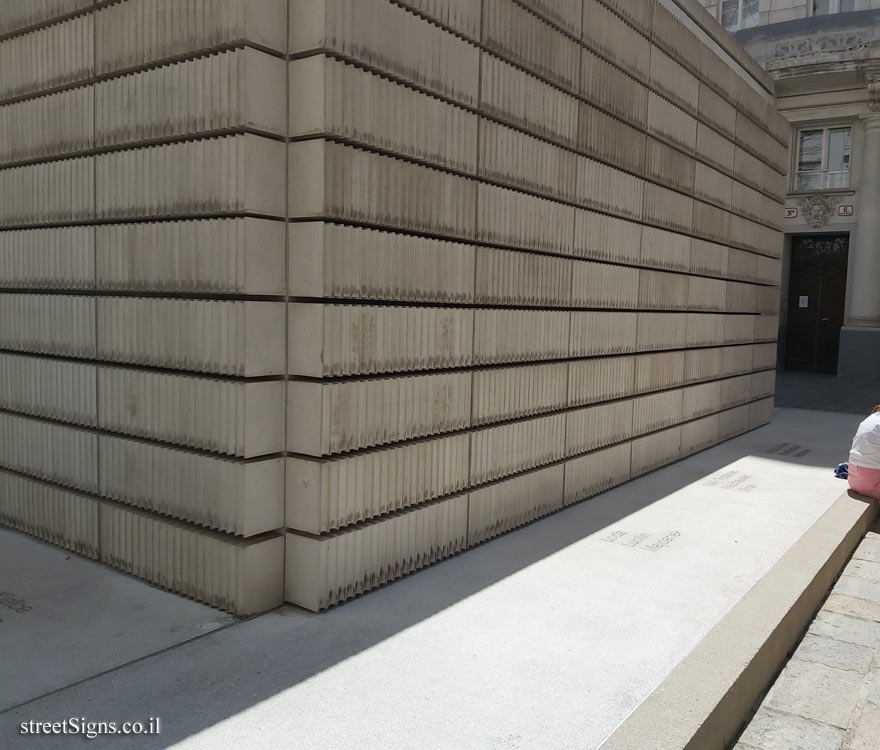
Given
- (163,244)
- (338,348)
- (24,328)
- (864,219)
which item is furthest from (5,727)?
(864,219)

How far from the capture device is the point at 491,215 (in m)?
5.36

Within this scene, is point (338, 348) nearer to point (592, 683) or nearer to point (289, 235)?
point (289, 235)

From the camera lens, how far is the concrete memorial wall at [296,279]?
13.4ft

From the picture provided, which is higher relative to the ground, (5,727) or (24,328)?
(24,328)

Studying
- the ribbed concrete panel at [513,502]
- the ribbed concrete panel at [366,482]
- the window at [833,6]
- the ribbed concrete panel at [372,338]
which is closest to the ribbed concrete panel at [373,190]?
the ribbed concrete panel at [372,338]

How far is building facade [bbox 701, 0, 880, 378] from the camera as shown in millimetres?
19969

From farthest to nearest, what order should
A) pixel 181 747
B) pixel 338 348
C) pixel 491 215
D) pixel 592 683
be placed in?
pixel 491 215 → pixel 338 348 → pixel 592 683 → pixel 181 747

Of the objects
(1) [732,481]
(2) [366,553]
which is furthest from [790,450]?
(2) [366,553]

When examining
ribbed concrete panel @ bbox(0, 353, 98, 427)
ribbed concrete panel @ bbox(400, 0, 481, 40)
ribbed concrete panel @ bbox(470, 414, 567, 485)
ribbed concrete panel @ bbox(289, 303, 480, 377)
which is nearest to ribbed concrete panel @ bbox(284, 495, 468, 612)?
ribbed concrete panel @ bbox(470, 414, 567, 485)

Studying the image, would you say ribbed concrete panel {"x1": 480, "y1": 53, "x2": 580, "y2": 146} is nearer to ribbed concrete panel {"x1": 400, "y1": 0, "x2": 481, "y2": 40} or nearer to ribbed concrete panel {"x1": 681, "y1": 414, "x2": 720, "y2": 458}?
ribbed concrete panel {"x1": 400, "y1": 0, "x2": 481, "y2": 40}

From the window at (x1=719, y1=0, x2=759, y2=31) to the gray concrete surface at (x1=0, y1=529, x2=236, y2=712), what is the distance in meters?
22.9

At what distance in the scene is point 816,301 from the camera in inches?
865

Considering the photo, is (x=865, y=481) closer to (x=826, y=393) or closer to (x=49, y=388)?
(x=49, y=388)

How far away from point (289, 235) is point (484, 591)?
2.28 metres
